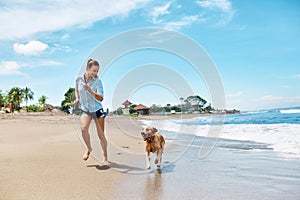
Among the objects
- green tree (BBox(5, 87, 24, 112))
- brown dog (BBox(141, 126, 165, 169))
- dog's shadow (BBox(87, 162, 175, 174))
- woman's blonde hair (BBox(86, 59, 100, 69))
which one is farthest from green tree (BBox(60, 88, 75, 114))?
green tree (BBox(5, 87, 24, 112))

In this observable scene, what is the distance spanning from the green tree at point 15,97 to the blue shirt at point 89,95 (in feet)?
305

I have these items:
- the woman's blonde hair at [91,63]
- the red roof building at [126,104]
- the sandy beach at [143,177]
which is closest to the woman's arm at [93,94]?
the woman's blonde hair at [91,63]

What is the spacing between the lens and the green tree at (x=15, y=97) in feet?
294

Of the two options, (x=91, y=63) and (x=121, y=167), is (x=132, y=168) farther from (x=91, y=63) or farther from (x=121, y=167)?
(x=91, y=63)

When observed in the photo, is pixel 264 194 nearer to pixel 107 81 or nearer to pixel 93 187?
pixel 93 187

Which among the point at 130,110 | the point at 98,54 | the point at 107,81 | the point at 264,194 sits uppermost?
the point at 98,54

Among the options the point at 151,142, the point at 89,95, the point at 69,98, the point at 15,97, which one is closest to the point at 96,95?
the point at 89,95

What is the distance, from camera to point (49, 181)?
14.8 ft

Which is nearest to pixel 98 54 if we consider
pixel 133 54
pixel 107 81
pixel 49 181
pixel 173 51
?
pixel 107 81

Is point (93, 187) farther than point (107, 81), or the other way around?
point (107, 81)

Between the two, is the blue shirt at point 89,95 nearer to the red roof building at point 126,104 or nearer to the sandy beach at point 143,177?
the sandy beach at point 143,177

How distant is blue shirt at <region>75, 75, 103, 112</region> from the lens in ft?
18.2

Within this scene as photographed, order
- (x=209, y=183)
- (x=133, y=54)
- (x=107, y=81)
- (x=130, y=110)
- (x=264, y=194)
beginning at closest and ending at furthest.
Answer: (x=264, y=194) < (x=209, y=183) < (x=107, y=81) < (x=133, y=54) < (x=130, y=110)

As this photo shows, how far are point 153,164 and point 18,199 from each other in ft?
10.7
